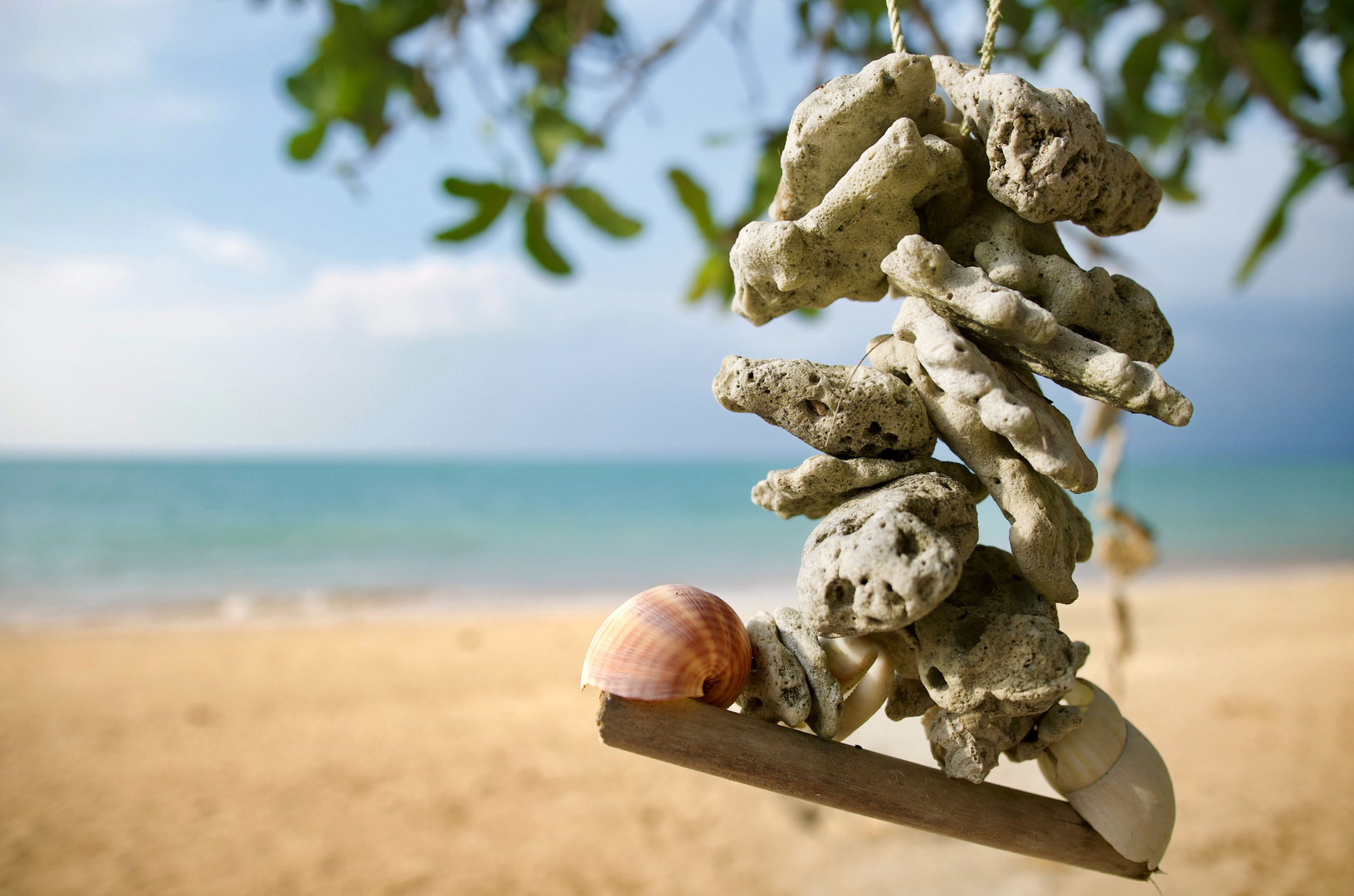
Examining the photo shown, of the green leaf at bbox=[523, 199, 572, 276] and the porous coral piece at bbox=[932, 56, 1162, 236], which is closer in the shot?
the porous coral piece at bbox=[932, 56, 1162, 236]

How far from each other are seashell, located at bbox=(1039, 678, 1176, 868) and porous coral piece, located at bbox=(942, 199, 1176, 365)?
0.43 meters

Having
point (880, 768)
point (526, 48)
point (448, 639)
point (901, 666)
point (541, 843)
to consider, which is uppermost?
point (526, 48)

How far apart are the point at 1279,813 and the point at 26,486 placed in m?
28.4

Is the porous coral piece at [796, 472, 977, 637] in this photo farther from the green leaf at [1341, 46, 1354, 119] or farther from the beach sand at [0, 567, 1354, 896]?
the green leaf at [1341, 46, 1354, 119]

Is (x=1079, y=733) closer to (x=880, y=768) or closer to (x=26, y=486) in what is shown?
(x=880, y=768)

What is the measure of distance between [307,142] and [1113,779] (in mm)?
2590

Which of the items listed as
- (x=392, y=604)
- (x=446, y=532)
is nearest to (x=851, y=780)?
(x=392, y=604)

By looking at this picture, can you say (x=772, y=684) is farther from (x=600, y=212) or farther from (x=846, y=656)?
(x=600, y=212)

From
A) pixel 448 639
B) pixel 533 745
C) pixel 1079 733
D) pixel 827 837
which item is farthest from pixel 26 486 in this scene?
pixel 1079 733

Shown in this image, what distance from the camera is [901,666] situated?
1024 mm

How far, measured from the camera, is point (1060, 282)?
0.94 meters

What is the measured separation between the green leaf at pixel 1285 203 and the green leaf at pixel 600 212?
2112 mm

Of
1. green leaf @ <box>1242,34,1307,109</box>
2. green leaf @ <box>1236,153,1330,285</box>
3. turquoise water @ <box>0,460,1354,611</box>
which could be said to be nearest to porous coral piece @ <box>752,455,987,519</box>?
turquoise water @ <box>0,460,1354,611</box>

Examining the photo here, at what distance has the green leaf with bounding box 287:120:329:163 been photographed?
98.0 inches
